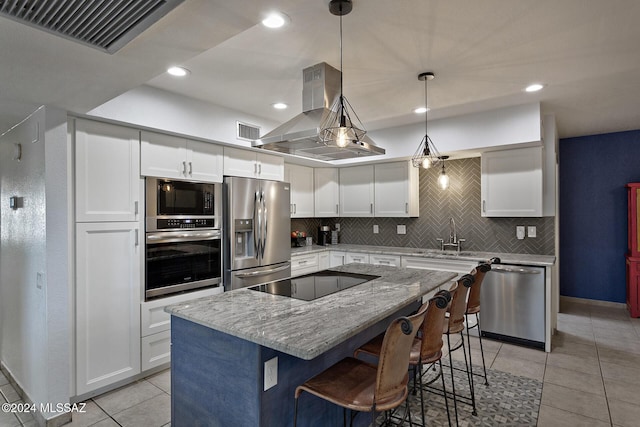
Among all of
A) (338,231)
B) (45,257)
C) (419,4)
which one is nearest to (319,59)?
(419,4)

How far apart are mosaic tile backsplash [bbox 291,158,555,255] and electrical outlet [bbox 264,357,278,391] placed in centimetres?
375

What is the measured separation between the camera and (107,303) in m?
2.79

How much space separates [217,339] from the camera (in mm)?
1763

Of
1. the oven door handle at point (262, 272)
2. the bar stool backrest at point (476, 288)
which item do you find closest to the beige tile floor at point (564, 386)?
the bar stool backrest at point (476, 288)

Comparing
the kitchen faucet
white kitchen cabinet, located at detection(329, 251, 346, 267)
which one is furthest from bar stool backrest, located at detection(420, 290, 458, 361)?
white kitchen cabinet, located at detection(329, 251, 346, 267)

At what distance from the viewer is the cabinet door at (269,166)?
161 inches

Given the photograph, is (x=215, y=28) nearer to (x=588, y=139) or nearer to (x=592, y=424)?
(x=592, y=424)

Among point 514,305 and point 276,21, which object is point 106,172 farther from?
point 514,305

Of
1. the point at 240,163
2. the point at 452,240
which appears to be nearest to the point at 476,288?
the point at 452,240

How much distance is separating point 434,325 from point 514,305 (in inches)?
94.4

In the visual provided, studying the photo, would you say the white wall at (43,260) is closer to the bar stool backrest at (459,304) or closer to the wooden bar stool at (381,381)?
the wooden bar stool at (381,381)

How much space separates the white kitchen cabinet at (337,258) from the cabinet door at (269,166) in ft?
4.90

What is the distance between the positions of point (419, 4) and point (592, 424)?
2956mm

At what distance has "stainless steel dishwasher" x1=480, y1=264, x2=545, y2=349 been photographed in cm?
359
